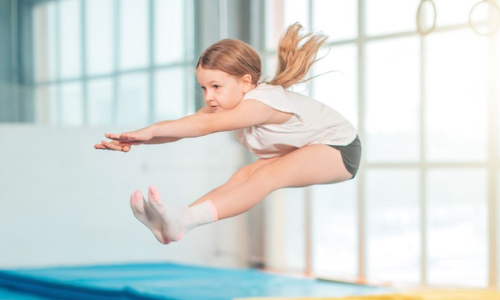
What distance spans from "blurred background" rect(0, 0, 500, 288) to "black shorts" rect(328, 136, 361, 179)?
9.81 feet

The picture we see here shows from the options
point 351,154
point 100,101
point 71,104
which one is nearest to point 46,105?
point 71,104

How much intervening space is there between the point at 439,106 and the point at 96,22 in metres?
3.19

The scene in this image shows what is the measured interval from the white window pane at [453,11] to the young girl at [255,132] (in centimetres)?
321

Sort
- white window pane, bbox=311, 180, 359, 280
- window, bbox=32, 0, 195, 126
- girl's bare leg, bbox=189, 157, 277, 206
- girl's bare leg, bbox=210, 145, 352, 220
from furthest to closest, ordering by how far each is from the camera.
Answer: white window pane, bbox=311, 180, 359, 280
window, bbox=32, 0, 195, 126
girl's bare leg, bbox=189, 157, 277, 206
girl's bare leg, bbox=210, 145, 352, 220

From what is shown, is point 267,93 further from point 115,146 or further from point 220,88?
→ point 115,146

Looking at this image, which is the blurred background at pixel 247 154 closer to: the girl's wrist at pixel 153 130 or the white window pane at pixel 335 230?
the white window pane at pixel 335 230

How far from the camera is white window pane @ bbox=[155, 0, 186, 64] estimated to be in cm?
745

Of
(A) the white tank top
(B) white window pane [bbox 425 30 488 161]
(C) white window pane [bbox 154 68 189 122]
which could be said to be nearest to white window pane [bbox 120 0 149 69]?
(C) white window pane [bbox 154 68 189 122]

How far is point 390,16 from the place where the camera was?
21.5 ft

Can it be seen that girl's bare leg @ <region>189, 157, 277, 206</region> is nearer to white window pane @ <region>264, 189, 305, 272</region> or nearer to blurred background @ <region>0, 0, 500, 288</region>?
blurred background @ <region>0, 0, 500, 288</region>

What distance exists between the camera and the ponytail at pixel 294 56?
319 cm

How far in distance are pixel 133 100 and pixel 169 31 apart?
81 centimetres

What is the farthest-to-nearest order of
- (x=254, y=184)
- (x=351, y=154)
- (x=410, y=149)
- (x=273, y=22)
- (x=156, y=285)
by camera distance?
(x=273, y=22) < (x=410, y=149) < (x=156, y=285) < (x=351, y=154) < (x=254, y=184)

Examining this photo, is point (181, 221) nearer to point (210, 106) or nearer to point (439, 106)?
point (210, 106)
